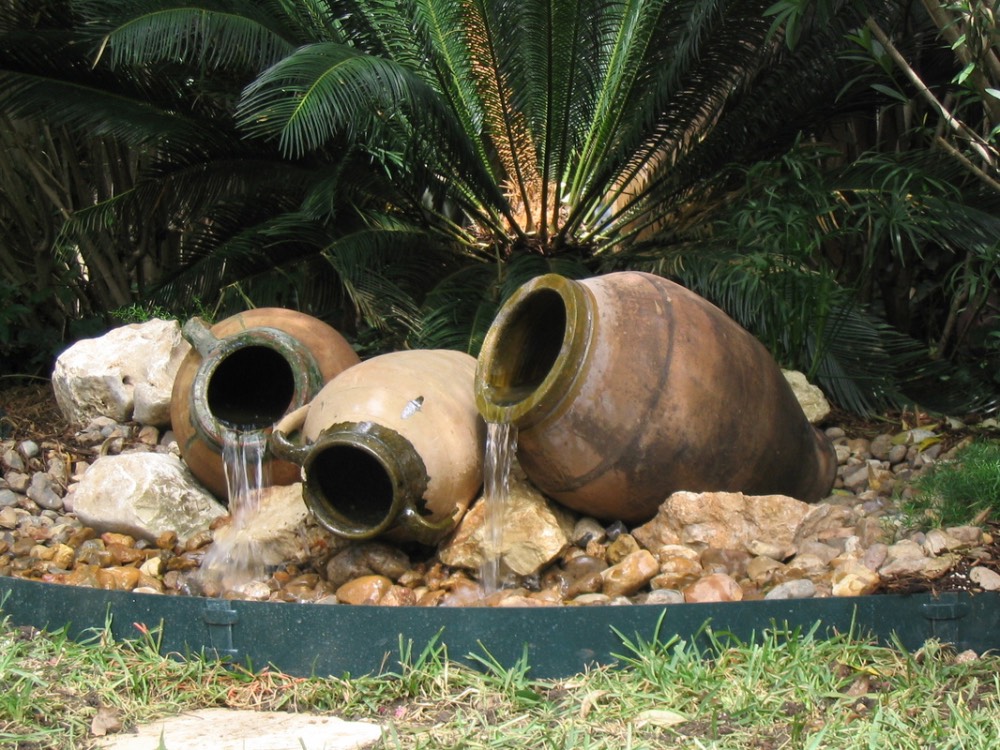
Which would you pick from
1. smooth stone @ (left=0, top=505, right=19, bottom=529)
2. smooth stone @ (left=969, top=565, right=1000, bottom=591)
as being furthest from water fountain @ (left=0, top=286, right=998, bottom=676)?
smooth stone @ (left=0, top=505, right=19, bottom=529)

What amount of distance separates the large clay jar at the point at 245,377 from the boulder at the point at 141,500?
3.8 inches

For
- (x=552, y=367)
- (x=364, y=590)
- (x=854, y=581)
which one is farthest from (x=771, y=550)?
(x=364, y=590)

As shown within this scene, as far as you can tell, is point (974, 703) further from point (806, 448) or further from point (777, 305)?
point (777, 305)

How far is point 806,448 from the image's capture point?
4387mm

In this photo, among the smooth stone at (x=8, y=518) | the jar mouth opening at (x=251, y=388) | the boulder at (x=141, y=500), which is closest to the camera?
the boulder at (x=141, y=500)

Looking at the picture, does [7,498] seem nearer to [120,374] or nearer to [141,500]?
[120,374]

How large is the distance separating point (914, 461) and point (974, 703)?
227 cm

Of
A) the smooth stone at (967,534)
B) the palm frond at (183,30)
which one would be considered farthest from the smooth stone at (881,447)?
the palm frond at (183,30)

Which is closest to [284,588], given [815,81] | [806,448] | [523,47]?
[806,448]

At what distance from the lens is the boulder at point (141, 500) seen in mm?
4574

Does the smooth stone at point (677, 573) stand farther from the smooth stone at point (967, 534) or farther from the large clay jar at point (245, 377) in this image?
the large clay jar at point (245, 377)

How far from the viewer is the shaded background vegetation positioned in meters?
5.34

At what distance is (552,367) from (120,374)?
252cm

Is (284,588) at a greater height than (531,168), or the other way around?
(531,168)
